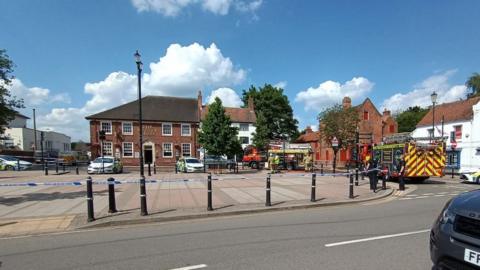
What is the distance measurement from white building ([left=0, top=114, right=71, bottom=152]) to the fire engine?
4654 cm

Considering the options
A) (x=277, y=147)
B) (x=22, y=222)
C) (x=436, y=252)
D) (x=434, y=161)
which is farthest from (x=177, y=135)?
(x=436, y=252)

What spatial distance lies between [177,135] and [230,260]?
125ft

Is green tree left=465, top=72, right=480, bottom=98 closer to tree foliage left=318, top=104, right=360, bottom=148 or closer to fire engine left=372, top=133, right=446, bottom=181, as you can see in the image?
tree foliage left=318, top=104, right=360, bottom=148

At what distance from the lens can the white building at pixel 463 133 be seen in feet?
93.8

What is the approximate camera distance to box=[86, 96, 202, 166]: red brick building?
130ft

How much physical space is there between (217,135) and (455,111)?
26.7 m

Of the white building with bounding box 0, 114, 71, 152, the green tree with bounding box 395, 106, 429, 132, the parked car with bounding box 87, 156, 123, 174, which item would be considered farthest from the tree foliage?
the white building with bounding box 0, 114, 71, 152

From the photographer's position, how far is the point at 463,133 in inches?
1184

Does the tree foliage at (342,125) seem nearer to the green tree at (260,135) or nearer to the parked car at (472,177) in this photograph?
the green tree at (260,135)

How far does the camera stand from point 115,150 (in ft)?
131

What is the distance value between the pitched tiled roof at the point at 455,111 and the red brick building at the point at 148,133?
29630 mm

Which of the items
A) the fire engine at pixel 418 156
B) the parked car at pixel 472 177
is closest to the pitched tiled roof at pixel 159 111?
the fire engine at pixel 418 156

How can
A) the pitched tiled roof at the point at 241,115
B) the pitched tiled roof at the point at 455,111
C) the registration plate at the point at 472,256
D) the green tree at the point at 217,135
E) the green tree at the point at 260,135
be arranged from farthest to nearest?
the pitched tiled roof at the point at 241,115
the green tree at the point at 260,135
the pitched tiled roof at the point at 455,111
the green tree at the point at 217,135
the registration plate at the point at 472,256

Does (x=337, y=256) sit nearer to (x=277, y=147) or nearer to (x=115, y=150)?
(x=277, y=147)
